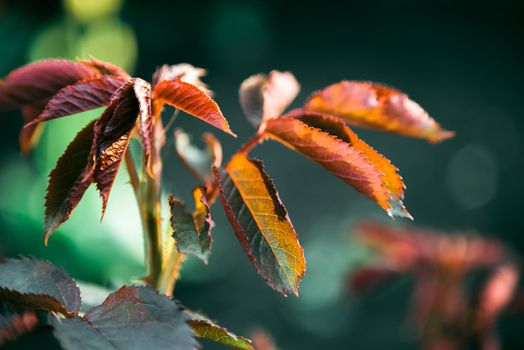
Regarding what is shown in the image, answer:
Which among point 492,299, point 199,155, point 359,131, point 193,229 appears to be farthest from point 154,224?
point 359,131

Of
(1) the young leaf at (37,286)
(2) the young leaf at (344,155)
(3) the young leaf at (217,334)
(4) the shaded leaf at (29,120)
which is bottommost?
(3) the young leaf at (217,334)

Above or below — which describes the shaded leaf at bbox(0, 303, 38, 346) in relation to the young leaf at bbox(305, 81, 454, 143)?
below

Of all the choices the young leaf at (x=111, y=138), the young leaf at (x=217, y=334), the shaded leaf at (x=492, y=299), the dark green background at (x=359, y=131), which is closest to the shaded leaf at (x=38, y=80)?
the young leaf at (x=111, y=138)

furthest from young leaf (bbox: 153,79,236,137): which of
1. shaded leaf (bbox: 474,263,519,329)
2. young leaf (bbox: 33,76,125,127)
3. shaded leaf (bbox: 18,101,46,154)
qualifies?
shaded leaf (bbox: 474,263,519,329)

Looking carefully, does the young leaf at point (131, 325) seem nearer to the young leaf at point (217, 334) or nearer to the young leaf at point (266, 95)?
the young leaf at point (217, 334)

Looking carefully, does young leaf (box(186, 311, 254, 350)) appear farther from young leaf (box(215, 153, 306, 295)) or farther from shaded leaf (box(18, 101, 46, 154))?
shaded leaf (box(18, 101, 46, 154))

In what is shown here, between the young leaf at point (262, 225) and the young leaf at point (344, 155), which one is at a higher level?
the young leaf at point (344, 155)
